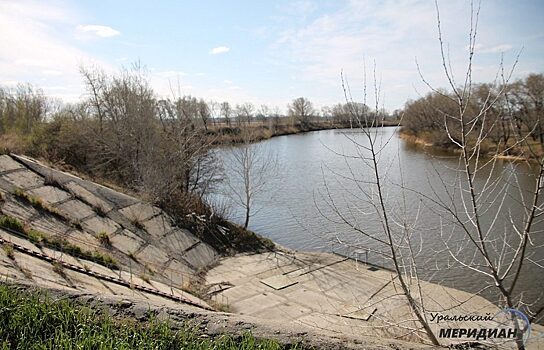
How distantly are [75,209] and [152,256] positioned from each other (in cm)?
277

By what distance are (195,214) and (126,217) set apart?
2556mm

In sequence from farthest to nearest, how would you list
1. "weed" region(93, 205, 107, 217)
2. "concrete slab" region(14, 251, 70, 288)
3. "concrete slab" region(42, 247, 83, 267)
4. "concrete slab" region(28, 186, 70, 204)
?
1. "weed" region(93, 205, 107, 217)
2. "concrete slab" region(28, 186, 70, 204)
3. "concrete slab" region(42, 247, 83, 267)
4. "concrete slab" region(14, 251, 70, 288)

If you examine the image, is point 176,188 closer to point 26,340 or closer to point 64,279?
point 64,279

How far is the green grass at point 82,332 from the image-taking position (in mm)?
2918

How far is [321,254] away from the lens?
1346cm

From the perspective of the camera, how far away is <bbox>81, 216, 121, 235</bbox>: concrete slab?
11375 mm

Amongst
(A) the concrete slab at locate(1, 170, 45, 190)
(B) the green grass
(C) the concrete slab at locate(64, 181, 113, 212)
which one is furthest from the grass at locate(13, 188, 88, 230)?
(B) the green grass

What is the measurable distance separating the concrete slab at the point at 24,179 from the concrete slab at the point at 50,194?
0.84 ft

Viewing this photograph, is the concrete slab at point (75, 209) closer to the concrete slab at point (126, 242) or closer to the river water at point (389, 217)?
the concrete slab at point (126, 242)

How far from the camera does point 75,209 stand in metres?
11.9

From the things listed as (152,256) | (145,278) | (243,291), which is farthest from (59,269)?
(243,291)

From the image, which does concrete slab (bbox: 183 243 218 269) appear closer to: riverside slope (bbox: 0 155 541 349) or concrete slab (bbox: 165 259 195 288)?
riverside slope (bbox: 0 155 541 349)

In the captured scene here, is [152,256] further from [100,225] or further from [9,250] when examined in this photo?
[9,250]

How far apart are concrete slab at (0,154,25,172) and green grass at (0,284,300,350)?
10.8 m
